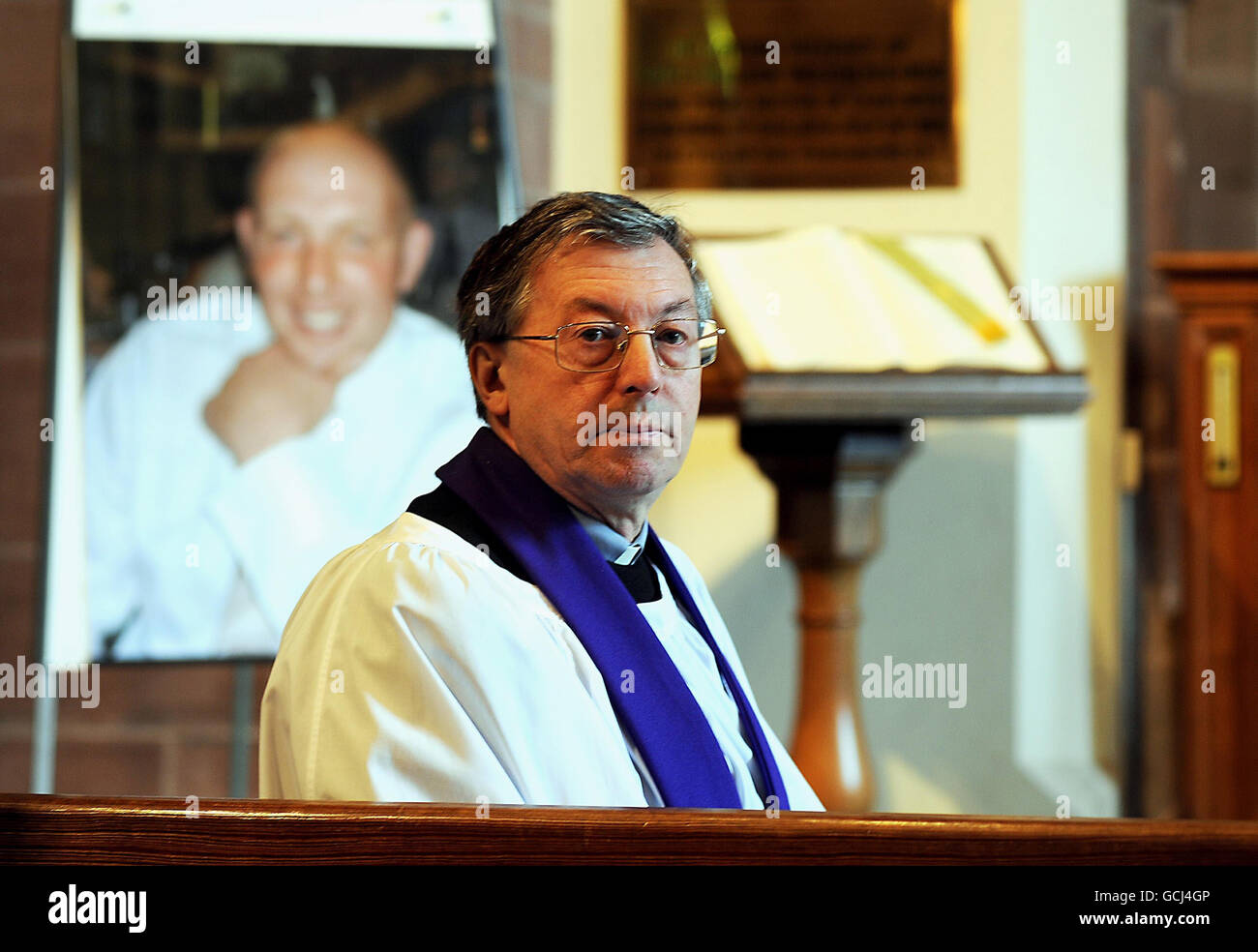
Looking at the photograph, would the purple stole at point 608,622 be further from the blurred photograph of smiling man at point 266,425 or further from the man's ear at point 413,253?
the man's ear at point 413,253

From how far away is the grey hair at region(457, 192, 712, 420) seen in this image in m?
1.49

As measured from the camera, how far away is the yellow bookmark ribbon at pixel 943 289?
3.21m

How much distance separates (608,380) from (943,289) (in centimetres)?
203

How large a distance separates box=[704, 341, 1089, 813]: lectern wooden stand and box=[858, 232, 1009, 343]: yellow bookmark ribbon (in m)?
0.19

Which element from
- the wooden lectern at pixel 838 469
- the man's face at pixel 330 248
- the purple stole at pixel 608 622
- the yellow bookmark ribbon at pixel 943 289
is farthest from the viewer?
the man's face at pixel 330 248

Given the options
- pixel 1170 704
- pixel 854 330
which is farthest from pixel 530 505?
pixel 1170 704

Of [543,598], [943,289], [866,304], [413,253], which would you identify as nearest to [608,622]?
[543,598]

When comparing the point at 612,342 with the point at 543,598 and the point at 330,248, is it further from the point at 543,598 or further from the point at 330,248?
the point at 330,248

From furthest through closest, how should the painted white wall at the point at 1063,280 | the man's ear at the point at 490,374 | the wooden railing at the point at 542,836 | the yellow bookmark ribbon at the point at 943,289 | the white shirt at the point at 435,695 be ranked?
the painted white wall at the point at 1063,280 → the yellow bookmark ribbon at the point at 943,289 → the man's ear at the point at 490,374 → the white shirt at the point at 435,695 → the wooden railing at the point at 542,836

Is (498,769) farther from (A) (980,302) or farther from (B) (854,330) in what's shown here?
(A) (980,302)

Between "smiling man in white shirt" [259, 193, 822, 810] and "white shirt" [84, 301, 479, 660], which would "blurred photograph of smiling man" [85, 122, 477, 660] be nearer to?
"white shirt" [84, 301, 479, 660]

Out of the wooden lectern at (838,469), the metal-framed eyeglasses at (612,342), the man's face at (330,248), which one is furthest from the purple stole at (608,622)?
the man's face at (330,248)

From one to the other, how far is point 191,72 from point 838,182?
5.92 ft

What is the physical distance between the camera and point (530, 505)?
153 cm
